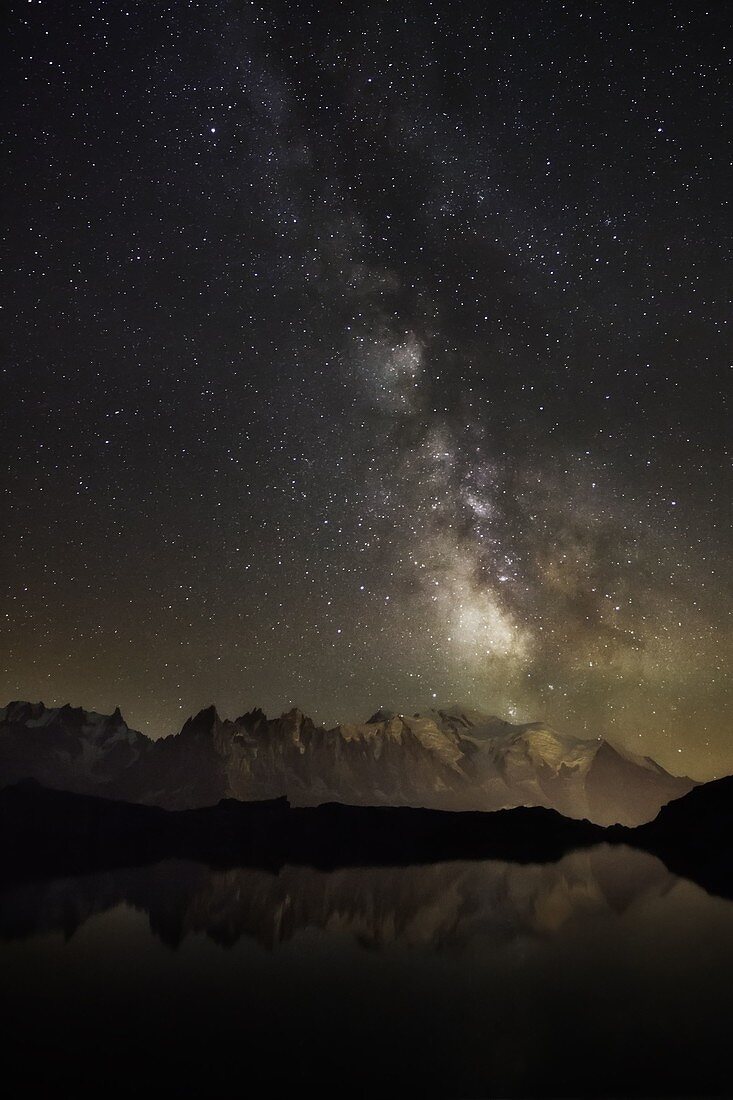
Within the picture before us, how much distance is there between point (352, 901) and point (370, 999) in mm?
24275

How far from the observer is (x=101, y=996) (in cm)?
1900

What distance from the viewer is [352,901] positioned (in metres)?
40.5

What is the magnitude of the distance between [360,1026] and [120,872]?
66.3 m

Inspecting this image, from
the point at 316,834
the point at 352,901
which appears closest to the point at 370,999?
the point at 352,901

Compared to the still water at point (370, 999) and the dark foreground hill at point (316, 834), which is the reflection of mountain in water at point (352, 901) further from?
the dark foreground hill at point (316, 834)

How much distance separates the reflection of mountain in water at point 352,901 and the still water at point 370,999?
0.35m

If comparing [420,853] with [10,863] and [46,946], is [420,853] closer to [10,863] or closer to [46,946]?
[10,863]

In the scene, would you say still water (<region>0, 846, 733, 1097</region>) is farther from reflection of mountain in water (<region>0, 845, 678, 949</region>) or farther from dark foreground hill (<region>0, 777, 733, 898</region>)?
dark foreground hill (<region>0, 777, 733, 898</region>)

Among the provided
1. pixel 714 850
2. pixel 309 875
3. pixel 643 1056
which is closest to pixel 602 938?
pixel 643 1056

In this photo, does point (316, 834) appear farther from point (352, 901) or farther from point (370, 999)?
point (370, 999)

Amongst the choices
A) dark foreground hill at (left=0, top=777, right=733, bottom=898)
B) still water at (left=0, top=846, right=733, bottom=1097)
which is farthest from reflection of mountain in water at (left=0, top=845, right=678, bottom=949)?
dark foreground hill at (left=0, top=777, right=733, bottom=898)

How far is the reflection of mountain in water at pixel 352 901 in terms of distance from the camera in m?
29.5

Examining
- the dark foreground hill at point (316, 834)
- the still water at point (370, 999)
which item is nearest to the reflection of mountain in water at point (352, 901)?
the still water at point (370, 999)

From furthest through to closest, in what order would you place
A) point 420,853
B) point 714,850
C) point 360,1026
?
1. point 420,853
2. point 714,850
3. point 360,1026
